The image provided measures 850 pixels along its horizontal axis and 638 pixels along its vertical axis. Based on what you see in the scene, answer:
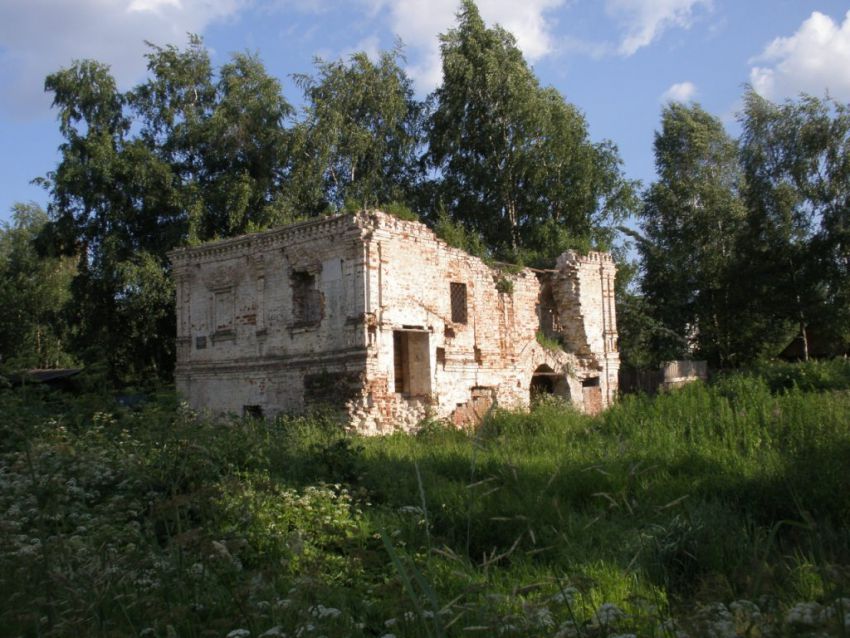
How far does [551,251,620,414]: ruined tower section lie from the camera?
23.2 metres

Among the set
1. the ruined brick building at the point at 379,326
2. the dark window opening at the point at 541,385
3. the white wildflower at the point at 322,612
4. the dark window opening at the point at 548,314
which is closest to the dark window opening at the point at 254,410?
the ruined brick building at the point at 379,326

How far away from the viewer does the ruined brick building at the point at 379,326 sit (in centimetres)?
1792

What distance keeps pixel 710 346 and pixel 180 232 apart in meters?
22.4

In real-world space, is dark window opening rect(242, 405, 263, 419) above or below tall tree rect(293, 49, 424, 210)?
below

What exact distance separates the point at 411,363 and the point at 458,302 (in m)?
2.35

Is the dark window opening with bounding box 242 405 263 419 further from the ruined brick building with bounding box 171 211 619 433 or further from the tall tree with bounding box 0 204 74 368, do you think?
the tall tree with bounding box 0 204 74 368

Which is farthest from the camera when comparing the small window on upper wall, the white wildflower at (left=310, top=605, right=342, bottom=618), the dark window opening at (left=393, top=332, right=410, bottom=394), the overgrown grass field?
the small window on upper wall

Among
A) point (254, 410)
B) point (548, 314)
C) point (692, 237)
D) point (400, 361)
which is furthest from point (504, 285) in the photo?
point (692, 237)

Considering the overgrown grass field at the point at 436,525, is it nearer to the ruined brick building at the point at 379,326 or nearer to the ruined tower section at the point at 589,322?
the ruined brick building at the point at 379,326

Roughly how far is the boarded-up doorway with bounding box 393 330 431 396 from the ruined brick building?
0.10 feet

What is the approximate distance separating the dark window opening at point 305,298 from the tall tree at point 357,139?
11430 mm

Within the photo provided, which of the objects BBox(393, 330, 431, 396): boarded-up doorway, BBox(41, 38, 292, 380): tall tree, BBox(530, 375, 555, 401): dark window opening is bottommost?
BBox(530, 375, 555, 401): dark window opening

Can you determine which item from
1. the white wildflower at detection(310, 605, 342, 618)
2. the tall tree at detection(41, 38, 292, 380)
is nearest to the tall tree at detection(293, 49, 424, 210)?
the tall tree at detection(41, 38, 292, 380)

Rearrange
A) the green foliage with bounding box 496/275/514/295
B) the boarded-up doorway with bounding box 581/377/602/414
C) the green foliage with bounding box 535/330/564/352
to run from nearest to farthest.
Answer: the green foliage with bounding box 496/275/514/295 → the green foliage with bounding box 535/330/564/352 → the boarded-up doorway with bounding box 581/377/602/414
